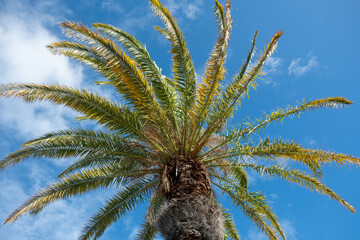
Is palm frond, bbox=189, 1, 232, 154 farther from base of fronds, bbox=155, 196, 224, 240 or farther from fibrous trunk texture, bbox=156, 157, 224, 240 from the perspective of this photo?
base of fronds, bbox=155, 196, 224, 240

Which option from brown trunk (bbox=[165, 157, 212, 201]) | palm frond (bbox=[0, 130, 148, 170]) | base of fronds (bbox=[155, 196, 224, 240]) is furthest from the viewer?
palm frond (bbox=[0, 130, 148, 170])

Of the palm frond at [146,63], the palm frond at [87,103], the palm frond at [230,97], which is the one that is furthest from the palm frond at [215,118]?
the palm frond at [87,103]

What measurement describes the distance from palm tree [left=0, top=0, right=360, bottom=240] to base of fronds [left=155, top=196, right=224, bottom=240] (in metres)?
0.04

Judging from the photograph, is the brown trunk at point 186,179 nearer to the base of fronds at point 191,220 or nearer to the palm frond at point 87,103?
the base of fronds at point 191,220

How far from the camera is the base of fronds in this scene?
22.8 feet

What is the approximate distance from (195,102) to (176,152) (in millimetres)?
1436

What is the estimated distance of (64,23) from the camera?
805cm

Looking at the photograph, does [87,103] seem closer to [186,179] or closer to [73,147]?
[73,147]

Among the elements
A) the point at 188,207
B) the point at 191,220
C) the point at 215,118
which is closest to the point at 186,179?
the point at 188,207

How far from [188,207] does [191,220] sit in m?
0.31

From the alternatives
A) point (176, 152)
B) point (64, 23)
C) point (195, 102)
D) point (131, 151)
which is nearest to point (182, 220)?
point (176, 152)

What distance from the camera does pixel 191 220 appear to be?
7.05 meters

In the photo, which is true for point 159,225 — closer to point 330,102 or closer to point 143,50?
point 143,50

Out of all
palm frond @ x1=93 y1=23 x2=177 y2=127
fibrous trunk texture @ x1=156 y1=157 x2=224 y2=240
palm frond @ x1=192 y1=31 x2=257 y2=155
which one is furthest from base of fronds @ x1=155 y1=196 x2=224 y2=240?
palm frond @ x1=93 y1=23 x2=177 y2=127
